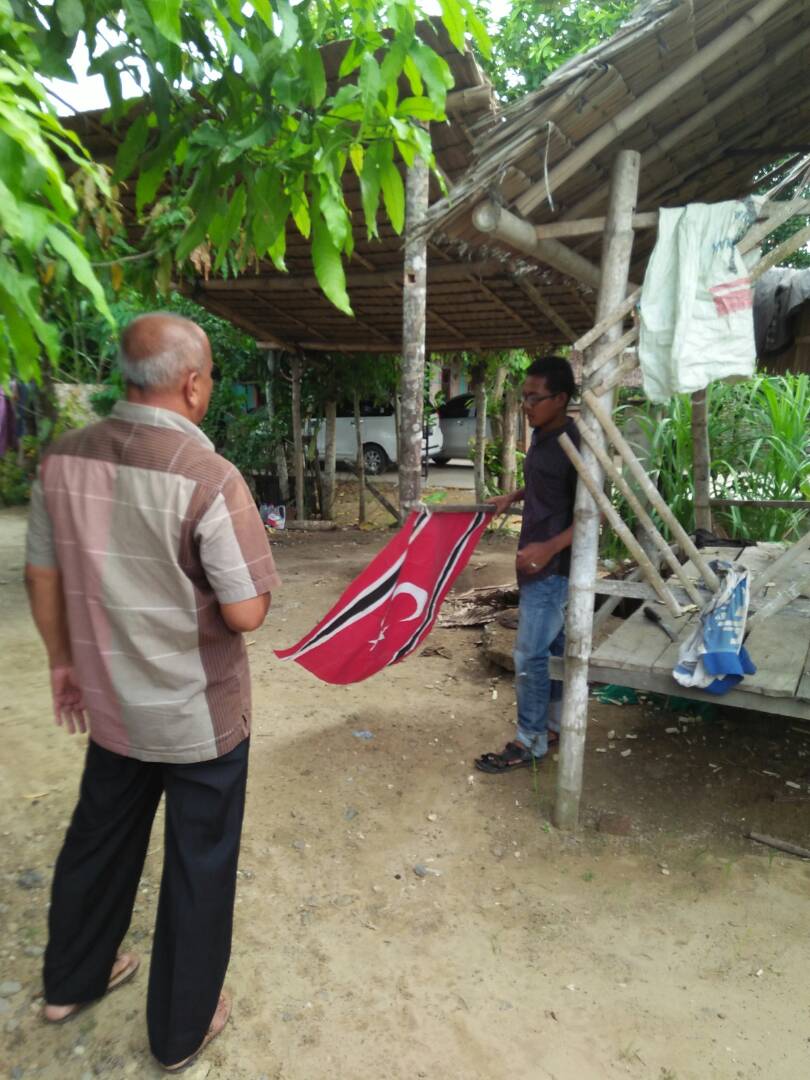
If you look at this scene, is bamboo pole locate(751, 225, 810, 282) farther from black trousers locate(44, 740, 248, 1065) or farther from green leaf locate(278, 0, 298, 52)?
black trousers locate(44, 740, 248, 1065)

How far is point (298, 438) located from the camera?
30.4ft

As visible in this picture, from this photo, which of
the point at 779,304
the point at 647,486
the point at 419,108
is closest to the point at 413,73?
the point at 419,108

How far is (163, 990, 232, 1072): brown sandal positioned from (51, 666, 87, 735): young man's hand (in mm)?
870

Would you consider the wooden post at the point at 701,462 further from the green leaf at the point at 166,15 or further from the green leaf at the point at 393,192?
the green leaf at the point at 166,15

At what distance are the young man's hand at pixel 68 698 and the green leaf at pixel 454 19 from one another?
170 cm

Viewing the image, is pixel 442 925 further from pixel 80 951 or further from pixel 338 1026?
pixel 80 951

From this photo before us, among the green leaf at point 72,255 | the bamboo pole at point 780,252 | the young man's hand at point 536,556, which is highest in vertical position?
the bamboo pole at point 780,252

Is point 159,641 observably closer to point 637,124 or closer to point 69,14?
point 69,14

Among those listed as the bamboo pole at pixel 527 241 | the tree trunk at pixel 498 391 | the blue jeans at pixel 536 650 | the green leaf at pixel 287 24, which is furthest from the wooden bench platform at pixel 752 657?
the tree trunk at pixel 498 391

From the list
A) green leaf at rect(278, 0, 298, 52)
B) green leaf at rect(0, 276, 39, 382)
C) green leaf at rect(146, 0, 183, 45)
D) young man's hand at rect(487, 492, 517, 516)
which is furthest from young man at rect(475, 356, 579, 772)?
green leaf at rect(0, 276, 39, 382)

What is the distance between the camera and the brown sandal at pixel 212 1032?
1.88 m

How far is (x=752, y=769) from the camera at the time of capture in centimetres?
351

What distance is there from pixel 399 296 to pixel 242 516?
17.9 ft

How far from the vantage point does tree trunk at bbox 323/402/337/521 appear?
9812mm
